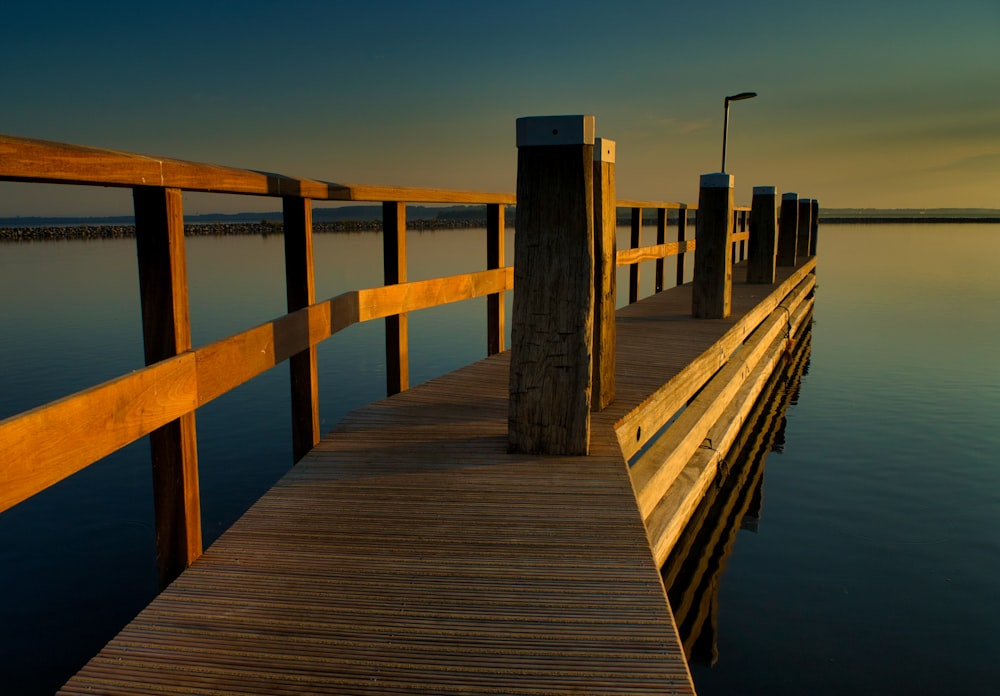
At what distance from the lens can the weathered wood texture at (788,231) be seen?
56.3ft

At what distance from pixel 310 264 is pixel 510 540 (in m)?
1.95

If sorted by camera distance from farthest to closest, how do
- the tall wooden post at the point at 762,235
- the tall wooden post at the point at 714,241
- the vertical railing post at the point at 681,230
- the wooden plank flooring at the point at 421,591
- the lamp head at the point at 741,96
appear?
the lamp head at the point at 741,96 < the vertical railing post at the point at 681,230 < the tall wooden post at the point at 762,235 < the tall wooden post at the point at 714,241 < the wooden plank flooring at the point at 421,591

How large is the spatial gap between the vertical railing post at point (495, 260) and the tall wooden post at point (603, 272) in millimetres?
1772

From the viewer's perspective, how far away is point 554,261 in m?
3.55

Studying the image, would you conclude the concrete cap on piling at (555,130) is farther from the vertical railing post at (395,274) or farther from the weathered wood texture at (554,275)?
the vertical railing post at (395,274)

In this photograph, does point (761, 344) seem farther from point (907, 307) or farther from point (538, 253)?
point (907, 307)

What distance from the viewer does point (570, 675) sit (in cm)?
204

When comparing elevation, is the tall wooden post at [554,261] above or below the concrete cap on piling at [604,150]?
below

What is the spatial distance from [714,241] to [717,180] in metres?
0.67

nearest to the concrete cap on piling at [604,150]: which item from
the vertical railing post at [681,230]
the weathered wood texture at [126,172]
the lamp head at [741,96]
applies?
the weathered wood texture at [126,172]

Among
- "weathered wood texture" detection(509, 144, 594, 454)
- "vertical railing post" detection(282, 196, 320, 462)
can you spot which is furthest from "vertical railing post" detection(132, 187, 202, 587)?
"weathered wood texture" detection(509, 144, 594, 454)

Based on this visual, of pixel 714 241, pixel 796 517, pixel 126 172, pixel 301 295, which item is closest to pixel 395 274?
pixel 301 295

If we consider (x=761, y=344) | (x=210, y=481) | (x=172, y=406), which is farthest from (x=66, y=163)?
(x=761, y=344)

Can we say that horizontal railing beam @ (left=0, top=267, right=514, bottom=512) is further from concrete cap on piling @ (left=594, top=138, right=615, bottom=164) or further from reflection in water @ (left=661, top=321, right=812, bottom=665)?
reflection in water @ (left=661, top=321, right=812, bottom=665)
